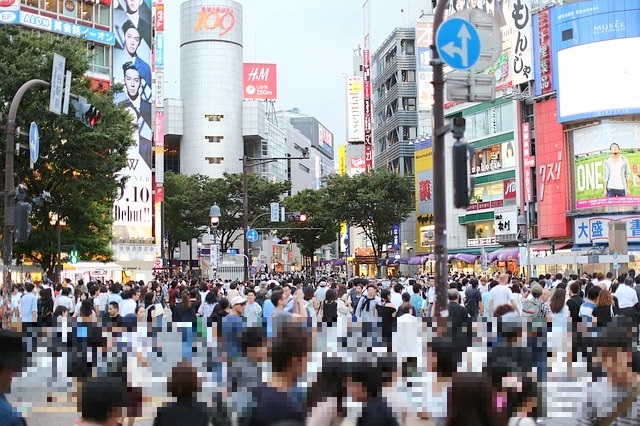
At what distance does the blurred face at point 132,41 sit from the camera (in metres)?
56.8

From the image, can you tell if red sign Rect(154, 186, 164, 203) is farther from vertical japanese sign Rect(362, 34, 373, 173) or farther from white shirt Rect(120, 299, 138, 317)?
white shirt Rect(120, 299, 138, 317)

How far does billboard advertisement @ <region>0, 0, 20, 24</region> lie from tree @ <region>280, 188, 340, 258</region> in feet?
91.5

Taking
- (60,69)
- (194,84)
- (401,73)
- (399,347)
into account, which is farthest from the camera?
(194,84)

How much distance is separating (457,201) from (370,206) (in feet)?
164

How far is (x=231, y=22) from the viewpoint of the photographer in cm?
10406

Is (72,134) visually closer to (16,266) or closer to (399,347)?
(16,266)

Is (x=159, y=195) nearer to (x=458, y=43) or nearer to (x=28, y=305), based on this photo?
(x=28, y=305)

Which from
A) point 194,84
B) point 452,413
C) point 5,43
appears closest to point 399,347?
point 452,413

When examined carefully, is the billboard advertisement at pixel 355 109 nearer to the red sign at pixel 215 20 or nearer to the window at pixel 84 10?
the red sign at pixel 215 20

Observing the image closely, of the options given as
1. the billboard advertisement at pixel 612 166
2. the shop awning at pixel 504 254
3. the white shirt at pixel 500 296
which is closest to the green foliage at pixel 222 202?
the shop awning at pixel 504 254

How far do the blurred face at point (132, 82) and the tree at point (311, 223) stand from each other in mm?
17175

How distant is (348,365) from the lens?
17.5 ft

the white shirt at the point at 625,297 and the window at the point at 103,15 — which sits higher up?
the window at the point at 103,15

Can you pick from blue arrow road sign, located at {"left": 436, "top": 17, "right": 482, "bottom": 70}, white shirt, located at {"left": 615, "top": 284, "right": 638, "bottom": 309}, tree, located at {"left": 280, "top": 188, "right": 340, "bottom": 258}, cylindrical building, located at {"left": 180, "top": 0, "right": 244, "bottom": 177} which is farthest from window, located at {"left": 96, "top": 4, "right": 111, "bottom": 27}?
cylindrical building, located at {"left": 180, "top": 0, "right": 244, "bottom": 177}
